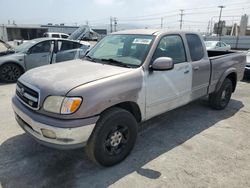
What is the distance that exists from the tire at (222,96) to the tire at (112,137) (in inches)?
Result: 108

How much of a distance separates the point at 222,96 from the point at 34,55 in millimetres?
6391

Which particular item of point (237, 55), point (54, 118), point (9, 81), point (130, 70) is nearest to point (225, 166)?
point (130, 70)

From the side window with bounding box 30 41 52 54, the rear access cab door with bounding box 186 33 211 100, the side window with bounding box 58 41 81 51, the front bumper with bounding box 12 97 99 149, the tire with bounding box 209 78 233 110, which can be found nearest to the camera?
the front bumper with bounding box 12 97 99 149

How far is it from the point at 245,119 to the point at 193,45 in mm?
2035

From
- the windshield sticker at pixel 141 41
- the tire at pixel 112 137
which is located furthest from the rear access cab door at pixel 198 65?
the tire at pixel 112 137

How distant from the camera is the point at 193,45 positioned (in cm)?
451

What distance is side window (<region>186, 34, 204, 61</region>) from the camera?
4.42m

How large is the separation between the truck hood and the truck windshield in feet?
0.73

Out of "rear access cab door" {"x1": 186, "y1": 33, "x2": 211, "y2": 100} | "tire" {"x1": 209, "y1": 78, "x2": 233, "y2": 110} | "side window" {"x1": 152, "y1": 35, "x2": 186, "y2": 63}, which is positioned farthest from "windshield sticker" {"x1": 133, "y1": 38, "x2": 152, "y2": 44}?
"tire" {"x1": 209, "y1": 78, "x2": 233, "y2": 110}

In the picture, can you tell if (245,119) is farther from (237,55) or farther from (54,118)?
(54,118)

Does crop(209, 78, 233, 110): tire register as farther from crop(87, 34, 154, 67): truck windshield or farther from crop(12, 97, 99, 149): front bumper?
crop(12, 97, 99, 149): front bumper

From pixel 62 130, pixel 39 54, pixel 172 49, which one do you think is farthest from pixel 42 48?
pixel 62 130

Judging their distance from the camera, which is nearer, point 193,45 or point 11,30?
point 193,45

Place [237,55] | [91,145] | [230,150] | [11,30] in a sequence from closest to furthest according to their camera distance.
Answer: [91,145] < [230,150] < [237,55] < [11,30]
